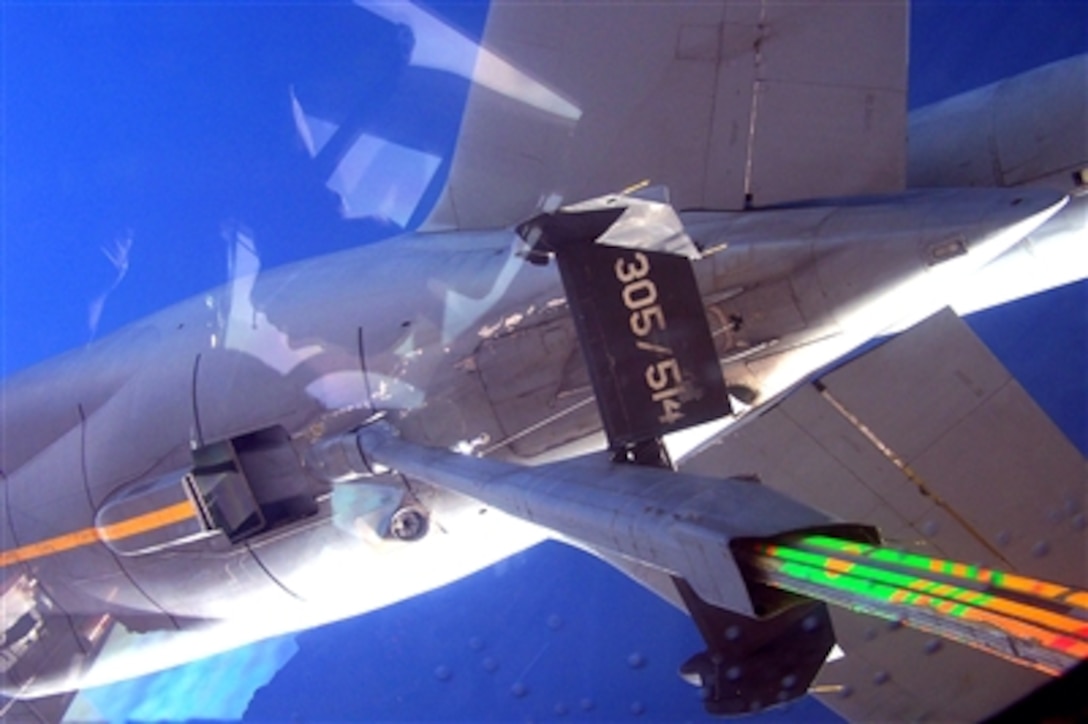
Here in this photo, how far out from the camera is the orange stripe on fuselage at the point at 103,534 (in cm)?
425

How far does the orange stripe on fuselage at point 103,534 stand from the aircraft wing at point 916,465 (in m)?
2.28

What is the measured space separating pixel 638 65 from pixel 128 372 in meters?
2.90

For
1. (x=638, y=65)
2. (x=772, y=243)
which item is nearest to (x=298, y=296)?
(x=638, y=65)

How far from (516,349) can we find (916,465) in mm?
1836

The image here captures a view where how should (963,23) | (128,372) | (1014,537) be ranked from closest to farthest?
(1014,537), (128,372), (963,23)

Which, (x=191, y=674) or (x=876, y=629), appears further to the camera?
(x=191, y=674)

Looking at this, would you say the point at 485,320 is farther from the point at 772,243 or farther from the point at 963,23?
the point at 963,23

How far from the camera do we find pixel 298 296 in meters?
4.57

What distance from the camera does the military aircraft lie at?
12.5 feet

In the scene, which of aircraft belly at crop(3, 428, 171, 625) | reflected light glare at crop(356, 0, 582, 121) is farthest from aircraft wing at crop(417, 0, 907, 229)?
aircraft belly at crop(3, 428, 171, 625)

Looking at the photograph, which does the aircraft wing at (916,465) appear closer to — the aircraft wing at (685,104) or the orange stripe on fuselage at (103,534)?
the aircraft wing at (685,104)

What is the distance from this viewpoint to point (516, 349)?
3984mm

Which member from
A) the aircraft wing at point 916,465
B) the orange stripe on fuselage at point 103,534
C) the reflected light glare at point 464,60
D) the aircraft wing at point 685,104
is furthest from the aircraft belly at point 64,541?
the aircraft wing at point 916,465

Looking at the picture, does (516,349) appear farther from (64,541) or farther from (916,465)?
(64,541)
